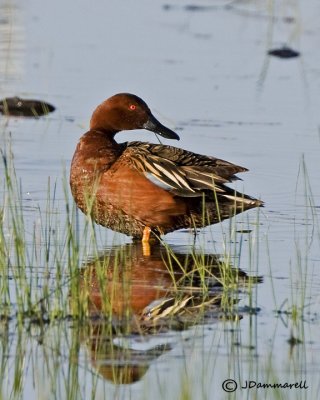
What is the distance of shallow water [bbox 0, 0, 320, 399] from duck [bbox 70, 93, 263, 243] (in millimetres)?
193

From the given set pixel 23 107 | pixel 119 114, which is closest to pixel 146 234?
pixel 119 114

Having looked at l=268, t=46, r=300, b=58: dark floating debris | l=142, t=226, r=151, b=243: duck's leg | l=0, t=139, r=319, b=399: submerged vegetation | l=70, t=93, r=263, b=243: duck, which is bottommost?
l=0, t=139, r=319, b=399: submerged vegetation

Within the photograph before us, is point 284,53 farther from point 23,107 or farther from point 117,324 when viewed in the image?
point 117,324

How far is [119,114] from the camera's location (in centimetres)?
827

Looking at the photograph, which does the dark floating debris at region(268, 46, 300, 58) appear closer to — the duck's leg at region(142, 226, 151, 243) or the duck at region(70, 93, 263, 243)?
the duck at region(70, 93, 263, 243)

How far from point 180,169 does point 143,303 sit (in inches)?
64.0

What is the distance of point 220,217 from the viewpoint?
25.5 feet

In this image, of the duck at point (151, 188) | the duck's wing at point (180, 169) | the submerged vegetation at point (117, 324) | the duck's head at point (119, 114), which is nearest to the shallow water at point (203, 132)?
the submerged vegetation at point (117, 324)

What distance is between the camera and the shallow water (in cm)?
541

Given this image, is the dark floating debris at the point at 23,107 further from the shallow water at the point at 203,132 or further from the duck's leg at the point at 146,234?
the duck's leg at the point at 146,234

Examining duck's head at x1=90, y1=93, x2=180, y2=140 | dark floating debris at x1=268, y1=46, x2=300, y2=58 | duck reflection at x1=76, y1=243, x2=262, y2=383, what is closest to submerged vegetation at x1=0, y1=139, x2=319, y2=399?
duck reflection at x1=76, y1=243, x2=262, y2=383

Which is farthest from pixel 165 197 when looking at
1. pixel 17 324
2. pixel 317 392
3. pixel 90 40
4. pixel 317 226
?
pixel 90 40

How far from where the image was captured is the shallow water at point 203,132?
5406 mm

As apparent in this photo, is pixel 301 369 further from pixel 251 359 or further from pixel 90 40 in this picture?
pixel 90 40
